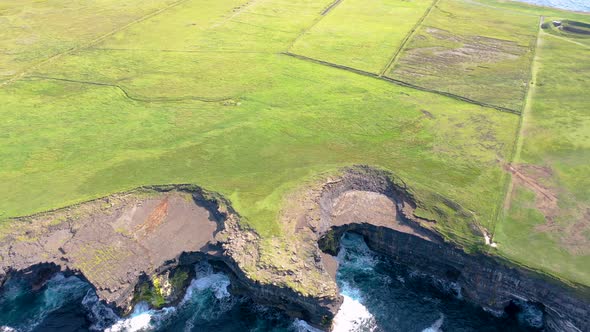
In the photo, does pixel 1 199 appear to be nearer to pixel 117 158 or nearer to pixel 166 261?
pixel 117 158

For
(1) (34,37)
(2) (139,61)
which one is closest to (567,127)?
(2) (139,61)

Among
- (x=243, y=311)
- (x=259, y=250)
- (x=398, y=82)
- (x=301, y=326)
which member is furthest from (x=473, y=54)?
(x=243, y=311)

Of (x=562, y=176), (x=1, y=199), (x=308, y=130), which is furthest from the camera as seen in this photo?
(x=308, y=130)

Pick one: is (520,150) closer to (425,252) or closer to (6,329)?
(425,252)

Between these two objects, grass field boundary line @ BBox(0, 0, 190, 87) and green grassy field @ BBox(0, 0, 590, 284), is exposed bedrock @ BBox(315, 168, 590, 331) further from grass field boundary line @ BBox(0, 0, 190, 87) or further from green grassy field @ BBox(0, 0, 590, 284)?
grass field boundary line @ BBox(0, 0, 190, 87)

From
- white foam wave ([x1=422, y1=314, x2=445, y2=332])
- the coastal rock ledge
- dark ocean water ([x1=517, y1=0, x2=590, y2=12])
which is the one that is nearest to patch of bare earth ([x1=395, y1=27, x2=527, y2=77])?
the coastal rock ledge

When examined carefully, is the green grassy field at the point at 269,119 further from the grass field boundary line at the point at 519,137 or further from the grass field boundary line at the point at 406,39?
the grass field boundary line at the point at 406,39

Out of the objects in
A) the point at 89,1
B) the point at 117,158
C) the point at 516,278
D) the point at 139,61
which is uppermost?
the point at 89,1
